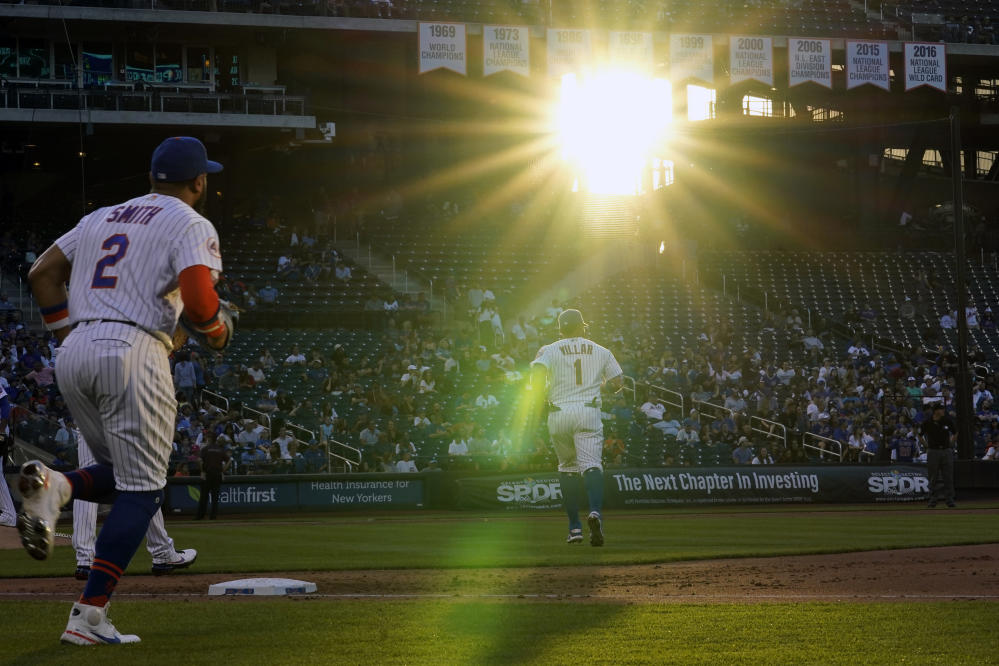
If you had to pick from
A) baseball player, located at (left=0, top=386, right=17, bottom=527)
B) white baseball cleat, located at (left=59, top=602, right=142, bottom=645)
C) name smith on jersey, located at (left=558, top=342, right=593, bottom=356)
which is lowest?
baseball player, located at (left=0, top=386, right=17, bottom=527)

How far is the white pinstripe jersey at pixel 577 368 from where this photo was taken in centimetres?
1213

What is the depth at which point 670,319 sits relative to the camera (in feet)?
121

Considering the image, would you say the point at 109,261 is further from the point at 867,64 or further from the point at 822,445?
the point at 867,64

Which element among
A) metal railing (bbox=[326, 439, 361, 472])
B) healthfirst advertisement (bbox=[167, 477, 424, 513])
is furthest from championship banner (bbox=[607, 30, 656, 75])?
healthfirst advertisement (bbox=[167, 477, 424, 513])

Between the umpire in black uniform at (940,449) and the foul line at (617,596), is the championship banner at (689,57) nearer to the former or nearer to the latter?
the umpire in black uniform at (940,449)

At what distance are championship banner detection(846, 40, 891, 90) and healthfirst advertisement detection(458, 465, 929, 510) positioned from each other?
22.0m

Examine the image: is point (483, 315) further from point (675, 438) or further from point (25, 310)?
point (25, 310)

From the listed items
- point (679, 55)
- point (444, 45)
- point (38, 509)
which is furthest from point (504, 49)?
point (38, 509)

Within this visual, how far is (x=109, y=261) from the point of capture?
6.08m

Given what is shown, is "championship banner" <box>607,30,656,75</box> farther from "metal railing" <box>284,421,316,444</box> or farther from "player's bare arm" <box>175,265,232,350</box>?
"player's bare arm" <box>175,265,232,350</box>

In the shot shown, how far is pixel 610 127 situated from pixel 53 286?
41.6m

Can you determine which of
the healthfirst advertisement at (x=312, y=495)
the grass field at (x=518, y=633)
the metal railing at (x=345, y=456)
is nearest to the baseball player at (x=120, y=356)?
the grass field at (x=518, y=633)

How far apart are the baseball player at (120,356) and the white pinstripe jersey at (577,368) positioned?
6242 mm

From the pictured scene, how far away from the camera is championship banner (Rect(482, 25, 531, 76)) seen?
40.8 m
